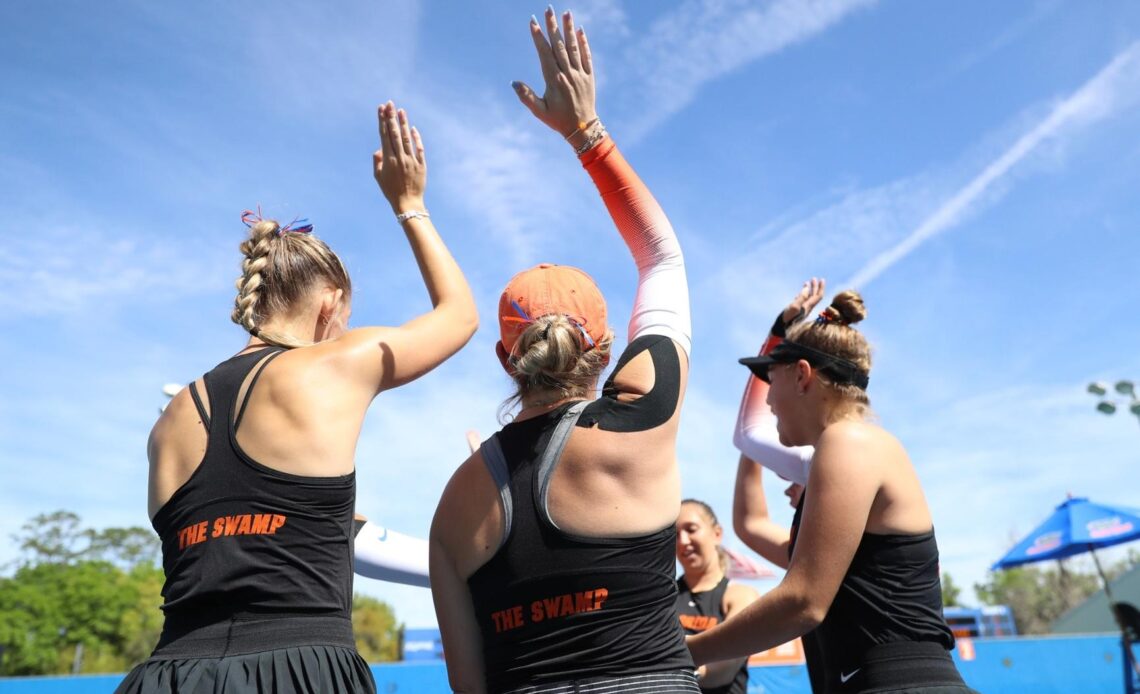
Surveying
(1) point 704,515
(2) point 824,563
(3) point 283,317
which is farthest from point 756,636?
(1) point 704,515

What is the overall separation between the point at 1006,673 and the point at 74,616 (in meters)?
68.2

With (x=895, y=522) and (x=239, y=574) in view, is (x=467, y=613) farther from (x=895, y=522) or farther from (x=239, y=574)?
(x=895, y=522)

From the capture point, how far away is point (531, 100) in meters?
2.39

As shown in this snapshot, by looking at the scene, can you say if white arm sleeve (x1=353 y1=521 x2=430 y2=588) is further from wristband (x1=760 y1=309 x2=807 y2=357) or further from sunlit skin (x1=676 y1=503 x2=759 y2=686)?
sunlit skin (x1=676 y1=503 x2=759 y2=686)

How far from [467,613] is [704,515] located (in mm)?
3927

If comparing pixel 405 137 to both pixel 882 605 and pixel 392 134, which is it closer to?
pixel 392 134

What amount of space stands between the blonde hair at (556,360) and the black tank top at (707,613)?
3.46 metres

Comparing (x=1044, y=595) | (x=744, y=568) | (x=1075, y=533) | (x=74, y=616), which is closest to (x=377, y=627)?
(x=74, y=616)

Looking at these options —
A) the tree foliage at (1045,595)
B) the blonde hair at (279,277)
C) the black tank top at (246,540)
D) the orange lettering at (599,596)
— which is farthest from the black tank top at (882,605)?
the tree foliage at (1045,595)

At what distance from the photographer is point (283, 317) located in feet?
7.76

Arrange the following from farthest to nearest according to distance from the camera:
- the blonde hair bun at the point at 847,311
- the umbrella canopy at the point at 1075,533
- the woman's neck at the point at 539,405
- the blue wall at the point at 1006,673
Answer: the umbrella canopy at the point at 1075,533, the blue wall at the point at 1006,673, the blonde hair bun at the point at 847,311, the woman's neck at the point at 539,405

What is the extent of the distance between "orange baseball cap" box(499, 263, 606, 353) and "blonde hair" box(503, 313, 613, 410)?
3cm

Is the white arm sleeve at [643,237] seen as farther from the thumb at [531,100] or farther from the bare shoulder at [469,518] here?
the bare shoulder at [469,518]

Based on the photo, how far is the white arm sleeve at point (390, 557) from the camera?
109 inches
